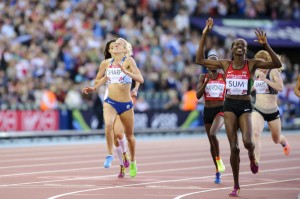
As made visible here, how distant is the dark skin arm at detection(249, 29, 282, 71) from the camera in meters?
13.0

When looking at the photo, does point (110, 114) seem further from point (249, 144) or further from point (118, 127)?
point (249, 144)

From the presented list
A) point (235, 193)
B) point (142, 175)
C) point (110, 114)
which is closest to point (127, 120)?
point (110, 114)

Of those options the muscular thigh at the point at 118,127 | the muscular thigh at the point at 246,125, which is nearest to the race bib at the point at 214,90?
the muscular thigh at the point at 118,127

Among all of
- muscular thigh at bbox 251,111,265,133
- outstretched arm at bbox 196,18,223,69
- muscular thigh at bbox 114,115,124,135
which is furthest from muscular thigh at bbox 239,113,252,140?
muscular thigh at bbox 251,111,265,133

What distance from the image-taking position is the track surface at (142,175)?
13797 millimetres

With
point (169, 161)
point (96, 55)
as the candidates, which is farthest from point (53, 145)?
point (169, 161)

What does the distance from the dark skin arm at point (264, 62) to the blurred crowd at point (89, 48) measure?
49.4 feet

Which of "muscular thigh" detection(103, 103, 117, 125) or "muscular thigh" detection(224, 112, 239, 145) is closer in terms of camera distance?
"muscular thigh" detection(224, 112, 239, 145)

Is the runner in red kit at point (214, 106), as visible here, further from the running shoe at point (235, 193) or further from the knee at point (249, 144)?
the running shoe at point (235, 193)

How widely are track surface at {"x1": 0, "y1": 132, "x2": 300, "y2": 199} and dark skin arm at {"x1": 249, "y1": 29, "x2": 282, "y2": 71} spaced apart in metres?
1.74

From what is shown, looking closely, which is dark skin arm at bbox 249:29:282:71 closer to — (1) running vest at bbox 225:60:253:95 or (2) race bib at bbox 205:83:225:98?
(1) running vest at bbox 225:60:253:95

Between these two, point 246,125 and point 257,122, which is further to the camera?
point 257,122

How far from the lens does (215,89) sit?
16047 millimetres

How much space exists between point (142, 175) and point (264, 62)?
4310 millimetres
